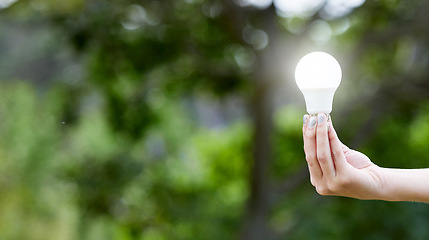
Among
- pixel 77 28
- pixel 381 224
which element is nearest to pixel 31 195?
Result: pixel 77 28

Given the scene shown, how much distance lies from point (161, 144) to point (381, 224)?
3.08 m

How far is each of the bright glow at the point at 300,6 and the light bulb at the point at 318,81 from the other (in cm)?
295

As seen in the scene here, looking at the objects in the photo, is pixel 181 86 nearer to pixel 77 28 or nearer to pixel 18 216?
pixel 77 28

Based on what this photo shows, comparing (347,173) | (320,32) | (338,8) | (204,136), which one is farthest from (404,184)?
(204,136)

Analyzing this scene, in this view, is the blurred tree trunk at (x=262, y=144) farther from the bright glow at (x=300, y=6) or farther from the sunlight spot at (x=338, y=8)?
the sunlight spot at (x=338, y=8)

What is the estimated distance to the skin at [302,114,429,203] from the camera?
30.2 inches

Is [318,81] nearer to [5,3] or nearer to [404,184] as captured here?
[404,184]

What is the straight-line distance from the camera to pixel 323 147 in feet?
2.51

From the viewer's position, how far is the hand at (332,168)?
76cm

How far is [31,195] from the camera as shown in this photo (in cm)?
667

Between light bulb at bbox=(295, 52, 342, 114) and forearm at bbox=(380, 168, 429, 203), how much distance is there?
5.3 inches

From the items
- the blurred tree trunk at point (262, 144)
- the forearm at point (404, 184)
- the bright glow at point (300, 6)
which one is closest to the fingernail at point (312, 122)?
the forearm at point (404, 184)

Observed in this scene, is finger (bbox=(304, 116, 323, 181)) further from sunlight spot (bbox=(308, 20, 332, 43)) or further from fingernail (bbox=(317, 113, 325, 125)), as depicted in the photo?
sunlight spot (bbox=(308, 20, 332, 43))

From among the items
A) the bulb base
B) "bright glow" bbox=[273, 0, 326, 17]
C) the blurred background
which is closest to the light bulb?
the bulb base
